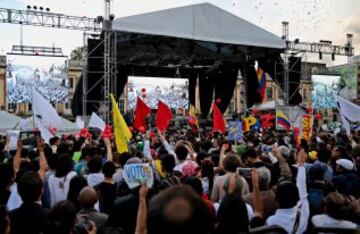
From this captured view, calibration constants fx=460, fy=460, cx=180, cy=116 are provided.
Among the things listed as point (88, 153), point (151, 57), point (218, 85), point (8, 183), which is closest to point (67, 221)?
point (8, 183)

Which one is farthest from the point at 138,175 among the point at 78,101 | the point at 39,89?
the point at 39,89

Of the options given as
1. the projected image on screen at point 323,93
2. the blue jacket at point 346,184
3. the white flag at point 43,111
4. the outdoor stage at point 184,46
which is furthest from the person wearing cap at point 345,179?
the projected image on screen at point 323,93

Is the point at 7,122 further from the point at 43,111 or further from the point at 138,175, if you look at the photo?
the point at 138,175

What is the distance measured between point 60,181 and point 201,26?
17062 mm

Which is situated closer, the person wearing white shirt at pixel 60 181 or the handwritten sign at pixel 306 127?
the person wearing white shirt at pixel 60 181

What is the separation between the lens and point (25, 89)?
37.8m

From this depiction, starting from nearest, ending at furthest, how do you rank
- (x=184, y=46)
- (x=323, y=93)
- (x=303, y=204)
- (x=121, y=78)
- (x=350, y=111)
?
1. (x=303, y=204)
2. (x=350, y=111)
3. (x=184, y=46)
4. (x=121, y=78)
5. (x=323, y=93)

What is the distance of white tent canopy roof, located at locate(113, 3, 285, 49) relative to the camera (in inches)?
796

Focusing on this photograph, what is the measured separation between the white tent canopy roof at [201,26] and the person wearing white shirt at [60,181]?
15.1 metres

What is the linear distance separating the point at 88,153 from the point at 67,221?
374cm

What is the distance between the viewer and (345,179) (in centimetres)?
551

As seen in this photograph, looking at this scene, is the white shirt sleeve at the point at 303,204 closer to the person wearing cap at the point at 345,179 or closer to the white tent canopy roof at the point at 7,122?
the person wearing cap at the point at 345,179

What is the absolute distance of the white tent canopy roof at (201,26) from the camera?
20219 mm

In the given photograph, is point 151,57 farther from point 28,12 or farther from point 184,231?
point 184,231
